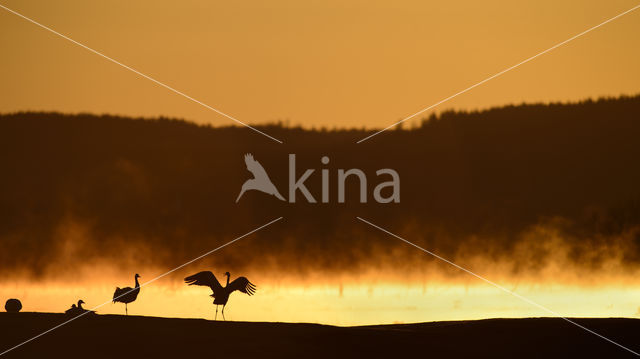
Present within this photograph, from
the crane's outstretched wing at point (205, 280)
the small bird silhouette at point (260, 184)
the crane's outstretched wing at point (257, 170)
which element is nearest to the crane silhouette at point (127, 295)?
the crane's outstretched wing at point (205, 280)

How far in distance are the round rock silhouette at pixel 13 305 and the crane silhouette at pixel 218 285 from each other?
539 cm

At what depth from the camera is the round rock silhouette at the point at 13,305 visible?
32.1m

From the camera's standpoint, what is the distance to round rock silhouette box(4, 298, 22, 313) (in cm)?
3206

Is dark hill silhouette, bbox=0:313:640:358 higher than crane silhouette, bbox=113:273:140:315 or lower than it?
lower

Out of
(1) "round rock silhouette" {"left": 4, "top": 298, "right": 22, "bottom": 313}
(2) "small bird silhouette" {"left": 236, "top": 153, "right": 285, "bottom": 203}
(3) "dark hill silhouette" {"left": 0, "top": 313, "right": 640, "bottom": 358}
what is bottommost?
(3) "dark hill silhouette" {"left": 0, "top": 313, "right": 640, "bottom": 358}

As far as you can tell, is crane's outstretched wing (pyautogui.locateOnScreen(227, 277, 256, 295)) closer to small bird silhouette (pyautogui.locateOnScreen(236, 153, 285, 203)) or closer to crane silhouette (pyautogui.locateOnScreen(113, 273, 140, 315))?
crane silhouette (pyautogui.locateOnScreen(113, 273, 140, 315))

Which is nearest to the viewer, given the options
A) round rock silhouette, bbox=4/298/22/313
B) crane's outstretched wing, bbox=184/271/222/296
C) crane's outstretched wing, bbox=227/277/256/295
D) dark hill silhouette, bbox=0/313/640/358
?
dark hill silhouette, bbox=0/313/640/358

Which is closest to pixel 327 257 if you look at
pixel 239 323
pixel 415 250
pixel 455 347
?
pixel 415 250

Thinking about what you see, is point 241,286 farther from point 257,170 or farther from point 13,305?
point 257,170

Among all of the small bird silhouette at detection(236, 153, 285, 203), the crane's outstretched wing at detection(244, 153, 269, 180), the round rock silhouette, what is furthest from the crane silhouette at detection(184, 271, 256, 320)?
the small bird silhouette at detection(236, 153, 285, 203)

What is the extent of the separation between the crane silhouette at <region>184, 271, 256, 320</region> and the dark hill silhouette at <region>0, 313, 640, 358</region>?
3.62 meters

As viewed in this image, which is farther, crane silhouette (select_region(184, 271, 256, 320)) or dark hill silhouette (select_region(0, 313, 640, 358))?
crane silhouette (select_region(184, 271, 256, 320))

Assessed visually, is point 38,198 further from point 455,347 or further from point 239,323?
point 455,347

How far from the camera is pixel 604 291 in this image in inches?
1529
